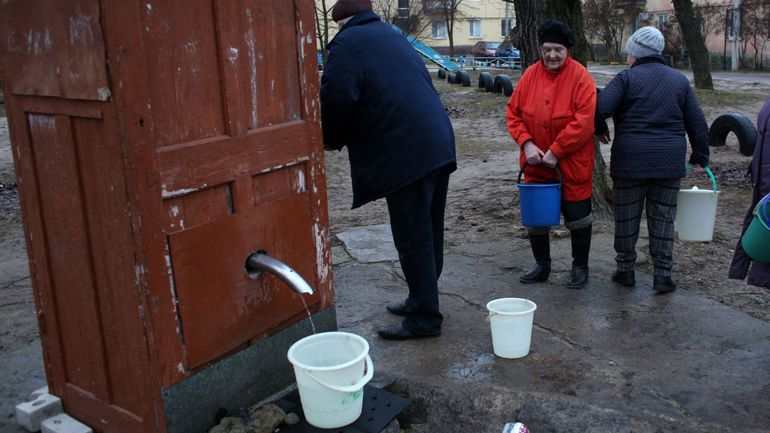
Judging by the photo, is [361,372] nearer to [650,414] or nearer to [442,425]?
[442,425]

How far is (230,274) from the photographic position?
293 cm

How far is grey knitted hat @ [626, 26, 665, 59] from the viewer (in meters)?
4.40

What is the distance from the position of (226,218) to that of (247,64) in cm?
62

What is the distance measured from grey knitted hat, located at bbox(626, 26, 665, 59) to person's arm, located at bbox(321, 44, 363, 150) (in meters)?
1.94

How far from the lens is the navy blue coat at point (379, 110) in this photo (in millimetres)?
3486

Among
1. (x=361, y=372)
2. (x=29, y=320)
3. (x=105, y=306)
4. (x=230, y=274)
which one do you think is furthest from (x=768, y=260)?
(x=29, y=320)

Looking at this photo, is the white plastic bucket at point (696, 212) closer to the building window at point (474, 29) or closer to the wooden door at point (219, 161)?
the wooden door at point (219, 161)

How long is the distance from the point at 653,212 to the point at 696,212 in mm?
305

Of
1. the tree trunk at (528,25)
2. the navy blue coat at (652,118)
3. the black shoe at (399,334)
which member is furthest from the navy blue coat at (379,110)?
the tree trunk at (528,25)

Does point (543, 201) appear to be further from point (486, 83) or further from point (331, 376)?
point (486, 83)

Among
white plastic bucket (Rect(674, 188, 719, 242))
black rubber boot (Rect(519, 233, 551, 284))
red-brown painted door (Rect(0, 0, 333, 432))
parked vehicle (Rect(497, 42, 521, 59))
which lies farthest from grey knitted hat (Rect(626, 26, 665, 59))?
parked vehicle (Rect(497, 42, 521, 59))

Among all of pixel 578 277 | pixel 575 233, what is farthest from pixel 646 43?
pixel 578 277

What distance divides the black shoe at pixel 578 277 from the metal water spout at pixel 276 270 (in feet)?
7.66

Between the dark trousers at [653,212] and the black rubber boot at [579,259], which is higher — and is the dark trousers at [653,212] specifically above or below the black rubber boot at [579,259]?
above
